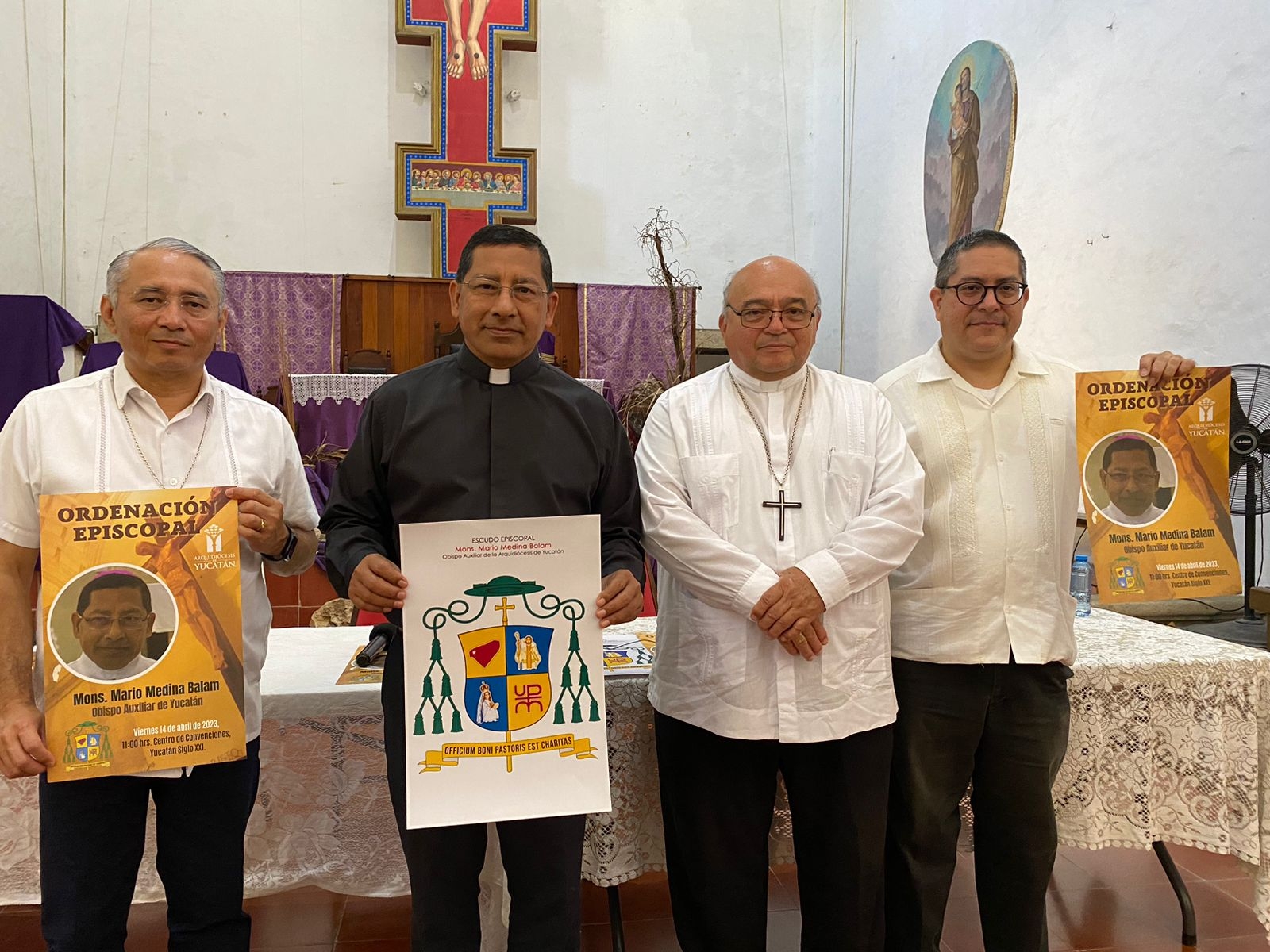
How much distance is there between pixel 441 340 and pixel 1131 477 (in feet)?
23.0

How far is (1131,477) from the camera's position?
A: 195cm

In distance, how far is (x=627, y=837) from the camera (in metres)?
2.27

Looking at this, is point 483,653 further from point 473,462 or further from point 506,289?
point 506,289

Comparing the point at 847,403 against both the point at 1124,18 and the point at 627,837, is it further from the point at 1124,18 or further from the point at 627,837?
the point at 1124,18

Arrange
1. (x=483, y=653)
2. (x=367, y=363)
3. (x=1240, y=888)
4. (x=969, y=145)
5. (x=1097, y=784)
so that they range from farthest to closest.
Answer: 1. (x=367, y=363)
2. (x=969, y=145)
3. (x=1240, y=888)
4. (x=1097, y=784)
5. (x=483, y=653)

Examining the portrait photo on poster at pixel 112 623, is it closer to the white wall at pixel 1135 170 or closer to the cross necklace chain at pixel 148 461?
the cross necklace chain at pixel 148 461

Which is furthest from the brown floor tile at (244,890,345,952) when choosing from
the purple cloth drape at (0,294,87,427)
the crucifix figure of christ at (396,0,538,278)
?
the crucifix figure of christ at (396,0,538,278)

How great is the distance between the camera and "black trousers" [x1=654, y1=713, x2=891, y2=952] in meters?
1.84

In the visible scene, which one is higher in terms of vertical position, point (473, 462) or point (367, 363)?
point (367, 363)

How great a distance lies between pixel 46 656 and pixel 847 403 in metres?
1.67

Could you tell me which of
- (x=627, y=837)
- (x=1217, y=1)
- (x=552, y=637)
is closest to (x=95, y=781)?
(x=552, y=637)

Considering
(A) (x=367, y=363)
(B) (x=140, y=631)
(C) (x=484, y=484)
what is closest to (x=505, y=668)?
(C) (x=484, y=484)

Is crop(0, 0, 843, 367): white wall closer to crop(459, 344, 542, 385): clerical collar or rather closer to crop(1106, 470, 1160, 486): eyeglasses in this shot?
crop(1106, 470, 1160, 486): eyeglasses

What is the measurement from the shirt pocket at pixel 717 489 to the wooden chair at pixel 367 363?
21.4 feet
